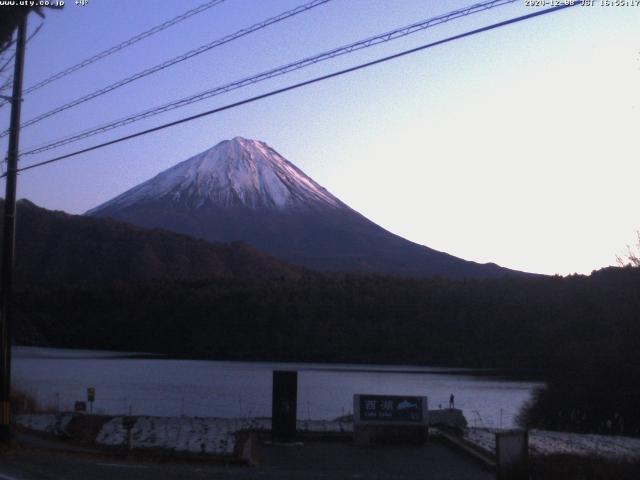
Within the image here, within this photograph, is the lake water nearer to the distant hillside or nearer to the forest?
the forest

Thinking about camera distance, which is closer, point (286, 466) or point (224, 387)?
point (286, 466)

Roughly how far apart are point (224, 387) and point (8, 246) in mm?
23395

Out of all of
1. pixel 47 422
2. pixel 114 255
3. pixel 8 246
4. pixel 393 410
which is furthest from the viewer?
pixel 114 255

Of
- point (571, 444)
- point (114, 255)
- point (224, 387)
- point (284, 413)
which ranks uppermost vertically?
point (114, 255)

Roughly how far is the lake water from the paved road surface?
1234 cm

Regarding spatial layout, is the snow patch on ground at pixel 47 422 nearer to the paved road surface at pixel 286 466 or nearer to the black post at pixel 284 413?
the paved road surface at pixel 286 466

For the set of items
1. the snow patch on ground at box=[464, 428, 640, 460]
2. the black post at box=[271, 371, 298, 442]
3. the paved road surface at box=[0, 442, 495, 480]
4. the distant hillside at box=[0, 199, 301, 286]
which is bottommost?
the paved road surface at box=[0, 442, 495, 480]

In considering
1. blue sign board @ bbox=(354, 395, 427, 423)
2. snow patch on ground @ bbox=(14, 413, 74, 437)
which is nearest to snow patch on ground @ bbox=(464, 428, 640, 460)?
blue sign board @ bbox=(354, 395, 427, 423)

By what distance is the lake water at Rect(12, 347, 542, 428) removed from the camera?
114ft

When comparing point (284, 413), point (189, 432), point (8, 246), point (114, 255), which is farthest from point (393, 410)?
point (114, 255)

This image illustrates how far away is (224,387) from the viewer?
42.7 metres

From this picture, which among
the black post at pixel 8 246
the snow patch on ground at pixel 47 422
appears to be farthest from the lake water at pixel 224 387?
the black post at pixel 8 246

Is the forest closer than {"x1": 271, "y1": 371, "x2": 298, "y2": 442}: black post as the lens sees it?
No

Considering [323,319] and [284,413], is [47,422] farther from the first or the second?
[323,319]
